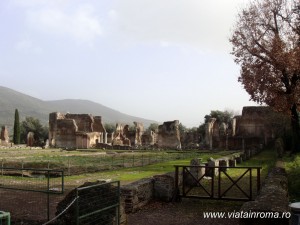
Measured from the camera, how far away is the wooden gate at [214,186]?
12.1 m

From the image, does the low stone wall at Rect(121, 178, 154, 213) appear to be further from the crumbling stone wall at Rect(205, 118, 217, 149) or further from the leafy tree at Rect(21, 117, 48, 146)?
the leafy tree at Rect(21, 117, 48, 146)

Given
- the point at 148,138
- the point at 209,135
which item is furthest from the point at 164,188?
the point at 148,138

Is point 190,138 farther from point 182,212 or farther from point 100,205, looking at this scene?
point 100,205

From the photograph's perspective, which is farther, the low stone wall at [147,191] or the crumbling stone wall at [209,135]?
the crumbling stone wall at [209,135]

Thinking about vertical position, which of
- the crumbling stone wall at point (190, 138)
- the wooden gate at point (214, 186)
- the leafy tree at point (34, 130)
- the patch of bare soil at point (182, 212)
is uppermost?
the leafy tree at point (34, 130)

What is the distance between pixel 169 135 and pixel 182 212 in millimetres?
43923

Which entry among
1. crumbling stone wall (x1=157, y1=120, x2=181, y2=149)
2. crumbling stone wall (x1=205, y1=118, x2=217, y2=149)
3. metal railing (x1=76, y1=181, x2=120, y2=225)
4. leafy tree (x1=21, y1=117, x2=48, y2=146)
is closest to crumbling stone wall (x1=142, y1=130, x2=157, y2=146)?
crumbling stone wall (x1=157, y1=120, x2=181, y2=149)

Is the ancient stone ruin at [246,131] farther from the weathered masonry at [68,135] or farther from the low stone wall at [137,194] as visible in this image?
the low stone wall at [137,194]

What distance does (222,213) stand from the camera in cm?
1097

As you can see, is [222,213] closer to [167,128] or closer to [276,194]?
[276,194]

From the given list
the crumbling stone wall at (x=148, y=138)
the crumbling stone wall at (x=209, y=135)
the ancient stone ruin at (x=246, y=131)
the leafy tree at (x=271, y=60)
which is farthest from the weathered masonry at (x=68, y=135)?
the leafy tree at (x=271, y=60)

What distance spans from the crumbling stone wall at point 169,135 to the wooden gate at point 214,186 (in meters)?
35.1

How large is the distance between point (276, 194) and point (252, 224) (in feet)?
6.35

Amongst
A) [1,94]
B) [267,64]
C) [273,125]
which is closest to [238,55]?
[267,64]
